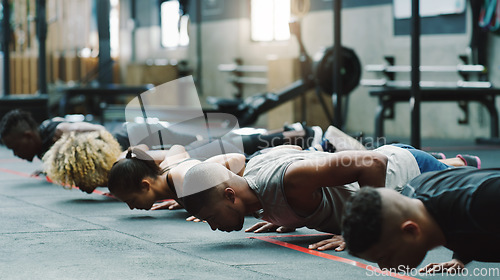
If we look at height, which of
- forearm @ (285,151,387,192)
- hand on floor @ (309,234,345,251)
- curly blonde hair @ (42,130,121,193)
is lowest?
hand on floor @ (309,234,345,251)

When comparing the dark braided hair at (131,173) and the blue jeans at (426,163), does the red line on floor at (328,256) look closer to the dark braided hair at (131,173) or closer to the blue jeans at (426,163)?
the blue jeans at (426,163)

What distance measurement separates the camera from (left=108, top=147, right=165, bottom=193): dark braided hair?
3740 mm

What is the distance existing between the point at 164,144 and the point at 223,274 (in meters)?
2.35

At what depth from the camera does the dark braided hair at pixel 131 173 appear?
3740 mm

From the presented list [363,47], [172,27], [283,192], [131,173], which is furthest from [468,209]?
[172,27]

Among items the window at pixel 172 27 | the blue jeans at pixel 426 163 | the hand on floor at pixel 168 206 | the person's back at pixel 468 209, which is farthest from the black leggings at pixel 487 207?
the window at pixel 172 27

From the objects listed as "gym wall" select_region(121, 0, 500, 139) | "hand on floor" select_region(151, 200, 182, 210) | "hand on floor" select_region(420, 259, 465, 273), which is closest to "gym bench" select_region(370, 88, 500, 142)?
"gym wall" select_region(121, 0, 500, 139)

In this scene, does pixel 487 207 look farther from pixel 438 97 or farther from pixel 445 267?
pixel 438 97

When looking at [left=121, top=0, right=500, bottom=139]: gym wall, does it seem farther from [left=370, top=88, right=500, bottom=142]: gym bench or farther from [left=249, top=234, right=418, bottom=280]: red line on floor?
[left=249, top=234, right=418, bottom=280]: red line on floor

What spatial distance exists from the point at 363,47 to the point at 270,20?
2.55m

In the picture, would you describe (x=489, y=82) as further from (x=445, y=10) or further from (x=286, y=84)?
(x=286, y=84)

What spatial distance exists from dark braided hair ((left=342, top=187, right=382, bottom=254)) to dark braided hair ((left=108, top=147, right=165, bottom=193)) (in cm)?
188

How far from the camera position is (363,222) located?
2010mm

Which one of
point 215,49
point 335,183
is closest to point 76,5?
point 215,49
